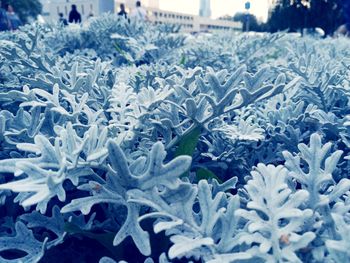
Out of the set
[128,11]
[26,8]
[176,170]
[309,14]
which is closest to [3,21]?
[176,170]

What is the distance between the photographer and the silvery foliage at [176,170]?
900mm

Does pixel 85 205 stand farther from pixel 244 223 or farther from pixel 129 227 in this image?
pixel 244 223

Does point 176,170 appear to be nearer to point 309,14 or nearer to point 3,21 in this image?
point 3,21

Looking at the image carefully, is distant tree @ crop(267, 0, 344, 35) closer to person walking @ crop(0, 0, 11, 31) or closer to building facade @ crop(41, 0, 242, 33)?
building facade @ crop(41, 0, 242, 33)

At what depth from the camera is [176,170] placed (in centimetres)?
92

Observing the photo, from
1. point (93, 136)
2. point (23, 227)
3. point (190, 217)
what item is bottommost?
point (23, 227)

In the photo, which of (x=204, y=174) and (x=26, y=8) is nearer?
(x=204, y=174)

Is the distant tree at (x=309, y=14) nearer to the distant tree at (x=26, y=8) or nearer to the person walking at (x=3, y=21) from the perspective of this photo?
the person walking at (x=3, y=21)

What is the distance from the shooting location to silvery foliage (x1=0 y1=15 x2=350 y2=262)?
35.4 inches

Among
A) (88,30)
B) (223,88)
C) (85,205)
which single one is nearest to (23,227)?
(85,205)

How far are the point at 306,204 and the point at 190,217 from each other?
0.75ft

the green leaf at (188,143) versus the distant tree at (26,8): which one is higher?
the green leaf at (188,143)

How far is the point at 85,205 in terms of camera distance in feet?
3.16

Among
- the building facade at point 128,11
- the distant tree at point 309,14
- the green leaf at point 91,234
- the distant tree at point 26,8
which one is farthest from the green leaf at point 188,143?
the distant tree at point 26,8
